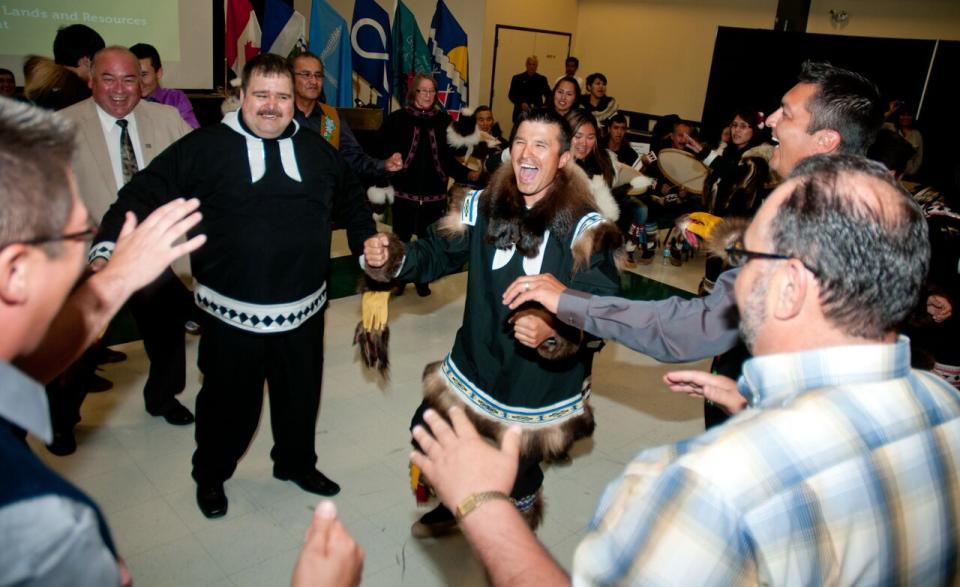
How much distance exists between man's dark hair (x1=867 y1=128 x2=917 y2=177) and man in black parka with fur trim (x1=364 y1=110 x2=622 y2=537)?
4.16 feet

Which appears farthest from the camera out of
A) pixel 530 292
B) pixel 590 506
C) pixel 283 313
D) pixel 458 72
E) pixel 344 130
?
pixel 458 72

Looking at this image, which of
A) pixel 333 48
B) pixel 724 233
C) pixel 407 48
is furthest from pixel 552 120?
pixel 407 48

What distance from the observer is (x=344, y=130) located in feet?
15.3

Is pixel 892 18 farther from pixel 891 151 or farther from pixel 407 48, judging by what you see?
pixel 891 151

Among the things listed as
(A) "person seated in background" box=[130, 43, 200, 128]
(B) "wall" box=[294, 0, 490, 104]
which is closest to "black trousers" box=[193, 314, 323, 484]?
(A) "person seated in background" box=[130, 43, 200, 128]

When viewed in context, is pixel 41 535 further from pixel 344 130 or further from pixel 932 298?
pixel 344 130

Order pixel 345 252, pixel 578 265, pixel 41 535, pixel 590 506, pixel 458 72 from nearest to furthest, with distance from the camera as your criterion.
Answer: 1. pixel 41 535
2. pixel 578 265
3. pixel 590 506
4. pixel 345 252
5. pixel 458 72

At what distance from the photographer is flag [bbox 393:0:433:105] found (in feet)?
25.2

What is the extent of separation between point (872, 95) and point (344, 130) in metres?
3.31

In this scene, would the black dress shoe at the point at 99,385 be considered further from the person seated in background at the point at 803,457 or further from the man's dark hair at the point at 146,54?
the person seated in background at the point at 803,457

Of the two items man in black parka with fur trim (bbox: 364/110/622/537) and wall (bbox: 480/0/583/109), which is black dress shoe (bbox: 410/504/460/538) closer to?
man in black parka with fur trim (bbox: 364/110/622/537)

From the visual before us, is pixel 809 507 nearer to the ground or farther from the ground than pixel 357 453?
farther from the ground

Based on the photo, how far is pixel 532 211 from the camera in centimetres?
234

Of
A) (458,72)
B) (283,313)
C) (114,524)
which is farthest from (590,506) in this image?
(458,72)
